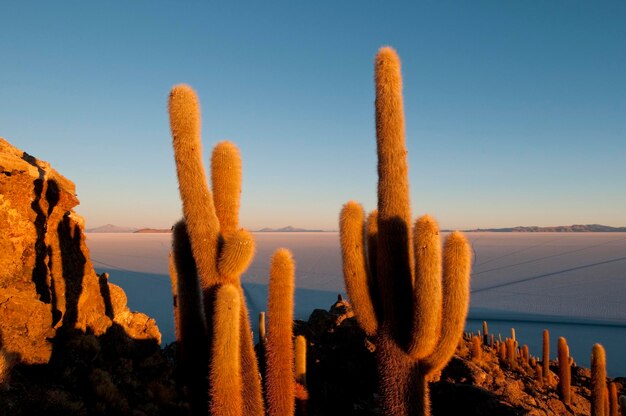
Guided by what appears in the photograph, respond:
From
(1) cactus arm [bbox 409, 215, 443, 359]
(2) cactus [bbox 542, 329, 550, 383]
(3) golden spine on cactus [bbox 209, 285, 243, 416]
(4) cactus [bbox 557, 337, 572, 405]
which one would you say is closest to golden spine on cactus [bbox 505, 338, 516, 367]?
(2) cactus [bbox 542, 329, 550, 383]

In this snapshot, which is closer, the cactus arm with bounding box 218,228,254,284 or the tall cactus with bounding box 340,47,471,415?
the cactus arm with bounding box 218,228,254,284

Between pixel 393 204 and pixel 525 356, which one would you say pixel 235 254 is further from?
pixel 525 356

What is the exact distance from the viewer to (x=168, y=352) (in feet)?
41.5

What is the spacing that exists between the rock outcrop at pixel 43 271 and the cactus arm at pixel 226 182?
4.13 m

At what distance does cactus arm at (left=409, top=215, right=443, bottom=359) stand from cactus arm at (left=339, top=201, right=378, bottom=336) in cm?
94

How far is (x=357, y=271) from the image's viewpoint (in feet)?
21.1

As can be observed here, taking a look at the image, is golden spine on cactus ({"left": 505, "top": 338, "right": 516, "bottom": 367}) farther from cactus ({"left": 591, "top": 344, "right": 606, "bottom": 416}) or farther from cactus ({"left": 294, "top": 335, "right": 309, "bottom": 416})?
cactus ({"left": 294, "top": 335, "right": 309, "bottom": 416})

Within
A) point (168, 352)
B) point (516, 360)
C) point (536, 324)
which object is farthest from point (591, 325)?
point (168, 352)

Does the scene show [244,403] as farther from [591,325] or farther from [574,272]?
[574,272]

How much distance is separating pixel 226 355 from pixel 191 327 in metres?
1.46

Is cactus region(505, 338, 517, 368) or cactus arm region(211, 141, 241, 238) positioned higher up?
cactus arm region(211, 141, 241, 238)

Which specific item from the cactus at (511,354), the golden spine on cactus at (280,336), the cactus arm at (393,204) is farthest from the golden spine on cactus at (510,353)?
the golden spine on cactus at (280,336)

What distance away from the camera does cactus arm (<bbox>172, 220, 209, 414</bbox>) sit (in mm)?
5793

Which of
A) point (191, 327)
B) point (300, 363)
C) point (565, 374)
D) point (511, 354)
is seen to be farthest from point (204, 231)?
point (511, 354)
